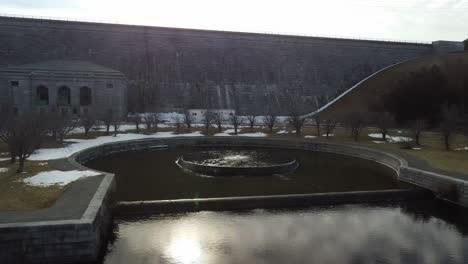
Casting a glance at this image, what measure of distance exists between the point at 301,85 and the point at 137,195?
51.7 m

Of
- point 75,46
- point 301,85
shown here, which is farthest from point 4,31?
point 301,85

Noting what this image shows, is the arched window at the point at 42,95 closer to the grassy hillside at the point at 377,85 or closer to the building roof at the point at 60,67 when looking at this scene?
the building roof at the point at 60,67

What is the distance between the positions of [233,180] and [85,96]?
1367 inches

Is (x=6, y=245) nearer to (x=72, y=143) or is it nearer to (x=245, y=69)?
(x=72, y=143)

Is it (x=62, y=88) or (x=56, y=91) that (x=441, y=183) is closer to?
(x=56, y=91)

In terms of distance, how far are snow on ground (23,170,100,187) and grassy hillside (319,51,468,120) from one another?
35.1m

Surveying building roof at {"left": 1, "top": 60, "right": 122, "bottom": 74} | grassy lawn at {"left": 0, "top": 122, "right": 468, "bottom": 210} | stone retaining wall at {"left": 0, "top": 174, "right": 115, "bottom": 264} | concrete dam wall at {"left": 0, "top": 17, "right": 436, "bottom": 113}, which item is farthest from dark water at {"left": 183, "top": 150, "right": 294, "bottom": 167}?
concrete dam wall at {"left": 0, "top": 17, "right": 436, "bottom": 113}

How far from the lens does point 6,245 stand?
804cm

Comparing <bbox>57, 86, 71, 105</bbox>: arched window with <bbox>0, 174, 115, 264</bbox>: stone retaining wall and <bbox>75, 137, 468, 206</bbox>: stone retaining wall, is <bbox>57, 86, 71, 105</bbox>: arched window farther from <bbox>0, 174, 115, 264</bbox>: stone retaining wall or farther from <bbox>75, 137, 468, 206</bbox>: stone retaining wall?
<bbox>0, 174, 115, 264</bbox>: stone retaining wall

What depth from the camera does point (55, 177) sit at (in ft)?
45.7

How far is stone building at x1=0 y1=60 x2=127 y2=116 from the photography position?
43.7 metres

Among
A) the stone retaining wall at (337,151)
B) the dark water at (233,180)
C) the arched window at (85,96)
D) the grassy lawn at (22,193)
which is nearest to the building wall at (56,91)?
the arched window at (85,96)

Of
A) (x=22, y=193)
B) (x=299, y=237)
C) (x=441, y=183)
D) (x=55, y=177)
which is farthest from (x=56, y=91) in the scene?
(x=441, y=183)

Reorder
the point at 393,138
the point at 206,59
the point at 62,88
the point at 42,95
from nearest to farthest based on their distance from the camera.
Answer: the point at 393,138, the point at 42,95, the point at 62,88, the point at 206,59
